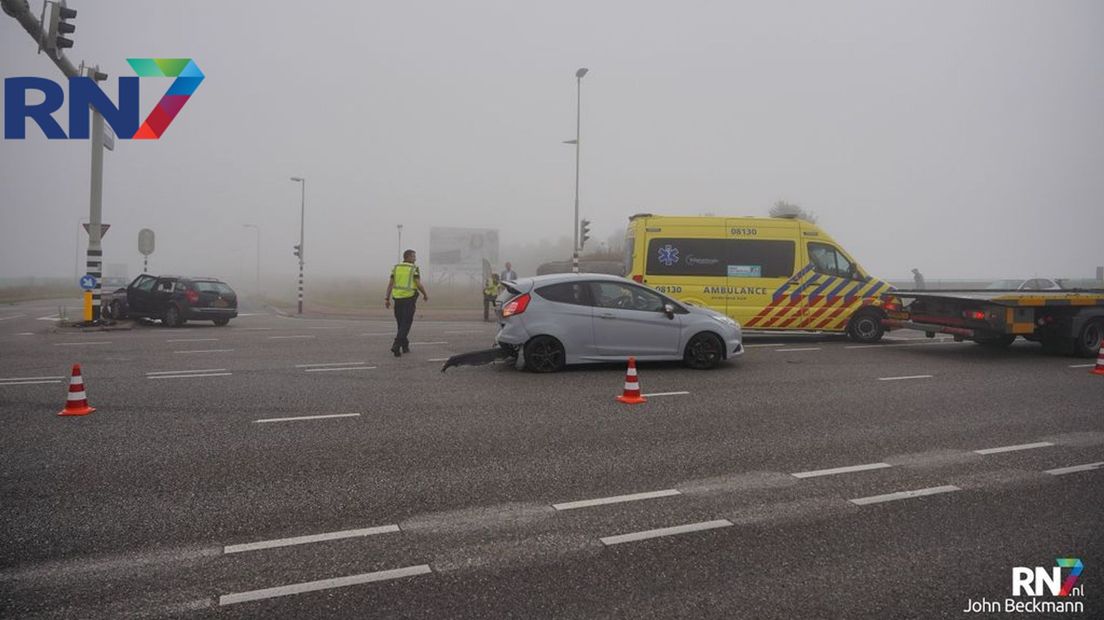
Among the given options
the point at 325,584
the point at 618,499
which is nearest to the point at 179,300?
the point at 618,499

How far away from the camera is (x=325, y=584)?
338cm

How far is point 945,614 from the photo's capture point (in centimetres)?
316

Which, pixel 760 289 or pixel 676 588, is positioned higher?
pixel 760 289

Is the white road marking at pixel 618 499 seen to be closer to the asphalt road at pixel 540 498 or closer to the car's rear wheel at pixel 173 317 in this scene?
the asphalt road at pixel 540 498

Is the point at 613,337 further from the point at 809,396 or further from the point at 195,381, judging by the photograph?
the point at 195,381

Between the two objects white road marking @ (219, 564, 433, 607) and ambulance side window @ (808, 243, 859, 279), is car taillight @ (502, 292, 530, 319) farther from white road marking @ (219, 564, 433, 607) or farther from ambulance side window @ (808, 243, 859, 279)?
ambulance side window @ (808, 243, 859, 279)

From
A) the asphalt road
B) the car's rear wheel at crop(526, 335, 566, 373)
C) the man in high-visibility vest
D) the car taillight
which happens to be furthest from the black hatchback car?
the car's rear wheel at crop(526, 335, 566, 373)

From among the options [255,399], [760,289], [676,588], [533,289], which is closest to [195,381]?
[255,399]

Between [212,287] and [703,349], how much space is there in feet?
54.6

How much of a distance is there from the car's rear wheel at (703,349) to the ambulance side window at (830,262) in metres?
5.25

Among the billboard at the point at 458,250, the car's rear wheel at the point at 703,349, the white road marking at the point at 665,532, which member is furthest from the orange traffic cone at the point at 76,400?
the billboard at the point at 458,250

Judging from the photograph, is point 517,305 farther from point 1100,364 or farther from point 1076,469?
point 1100,364

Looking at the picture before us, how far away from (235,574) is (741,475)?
3.60 meters

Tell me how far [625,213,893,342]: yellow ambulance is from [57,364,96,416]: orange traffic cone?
9978mm
